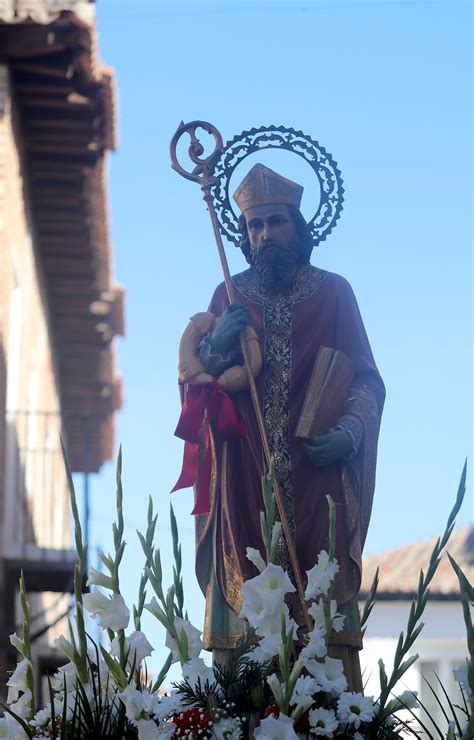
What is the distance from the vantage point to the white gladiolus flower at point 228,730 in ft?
13.5

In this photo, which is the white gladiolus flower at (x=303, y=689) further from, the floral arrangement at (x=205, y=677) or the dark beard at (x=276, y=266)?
the dark beard at (x=276, y=266)

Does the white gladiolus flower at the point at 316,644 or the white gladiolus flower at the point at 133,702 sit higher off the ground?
the white gladiolus flower at the point at 316,644

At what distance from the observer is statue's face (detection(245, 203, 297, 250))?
600cm

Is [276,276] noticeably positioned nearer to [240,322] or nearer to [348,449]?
[240,322]

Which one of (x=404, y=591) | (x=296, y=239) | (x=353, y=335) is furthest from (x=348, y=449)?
(x=404, y=591)

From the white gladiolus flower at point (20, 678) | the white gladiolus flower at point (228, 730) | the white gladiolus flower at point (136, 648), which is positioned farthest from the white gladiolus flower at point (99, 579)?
the white gladiolus flower at point (228, 730)

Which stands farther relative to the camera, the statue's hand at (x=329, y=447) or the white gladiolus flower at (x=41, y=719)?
the statue's hand at (x=329, y=447)

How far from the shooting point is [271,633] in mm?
4113

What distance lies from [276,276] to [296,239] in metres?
0.17

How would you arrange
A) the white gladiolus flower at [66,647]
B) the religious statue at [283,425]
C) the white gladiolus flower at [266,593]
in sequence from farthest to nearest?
the religious statue at [283,425] < the white gladiolus flower at [66,647] < the white gladiolus flower at [266,593]

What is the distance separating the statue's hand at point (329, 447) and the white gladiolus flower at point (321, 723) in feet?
4.83

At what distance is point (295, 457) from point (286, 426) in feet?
0.39

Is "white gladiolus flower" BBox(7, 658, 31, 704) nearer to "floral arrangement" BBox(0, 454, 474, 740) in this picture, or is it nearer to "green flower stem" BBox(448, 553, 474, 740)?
"floral arrangement" BBox(0, 454, 474, 740)

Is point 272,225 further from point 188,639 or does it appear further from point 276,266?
point 188,639
